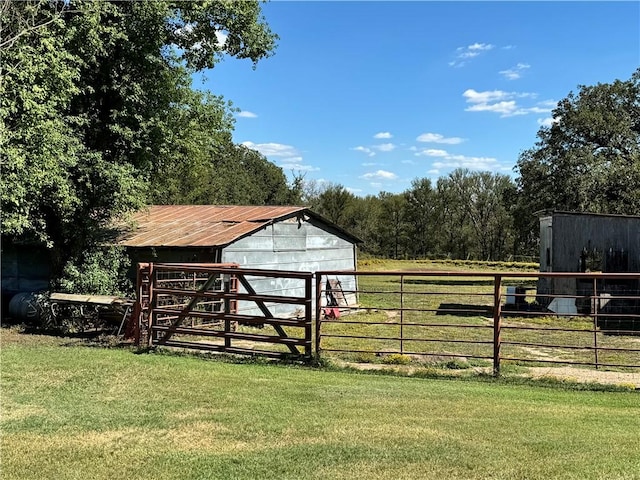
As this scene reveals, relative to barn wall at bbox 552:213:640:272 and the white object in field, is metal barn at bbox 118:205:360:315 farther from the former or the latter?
barn wall at bbox 552:213:640:272

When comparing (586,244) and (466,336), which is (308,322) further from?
(586,244)

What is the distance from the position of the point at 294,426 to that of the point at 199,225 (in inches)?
493

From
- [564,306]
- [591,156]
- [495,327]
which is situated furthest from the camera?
[591,156]

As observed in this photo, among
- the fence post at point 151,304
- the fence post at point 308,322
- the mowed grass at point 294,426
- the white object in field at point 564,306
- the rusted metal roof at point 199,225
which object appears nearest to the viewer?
the mowed grass at point 294,426

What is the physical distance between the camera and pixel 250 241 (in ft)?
50.2

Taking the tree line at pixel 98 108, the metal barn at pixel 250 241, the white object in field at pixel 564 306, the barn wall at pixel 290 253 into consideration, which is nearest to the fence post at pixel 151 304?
the tree line at pixel 98 108

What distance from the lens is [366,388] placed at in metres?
6.57

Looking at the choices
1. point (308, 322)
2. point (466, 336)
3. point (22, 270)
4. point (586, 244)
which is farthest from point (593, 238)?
point (22, 270)

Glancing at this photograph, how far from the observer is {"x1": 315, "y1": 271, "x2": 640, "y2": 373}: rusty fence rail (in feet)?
25.7

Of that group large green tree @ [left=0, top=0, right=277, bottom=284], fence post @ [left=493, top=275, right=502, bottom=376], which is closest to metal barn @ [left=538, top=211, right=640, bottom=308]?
fence post @ [left=493, top=275, right=502, bottom=376]

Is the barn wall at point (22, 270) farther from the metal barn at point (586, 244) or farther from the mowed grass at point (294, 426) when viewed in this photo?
the metal barn at point (586, 244)

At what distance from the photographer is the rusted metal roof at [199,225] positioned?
48.1ft

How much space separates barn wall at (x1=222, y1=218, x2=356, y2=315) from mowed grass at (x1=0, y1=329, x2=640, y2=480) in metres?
7.53

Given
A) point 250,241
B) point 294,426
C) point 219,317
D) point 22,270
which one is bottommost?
point 294,426
